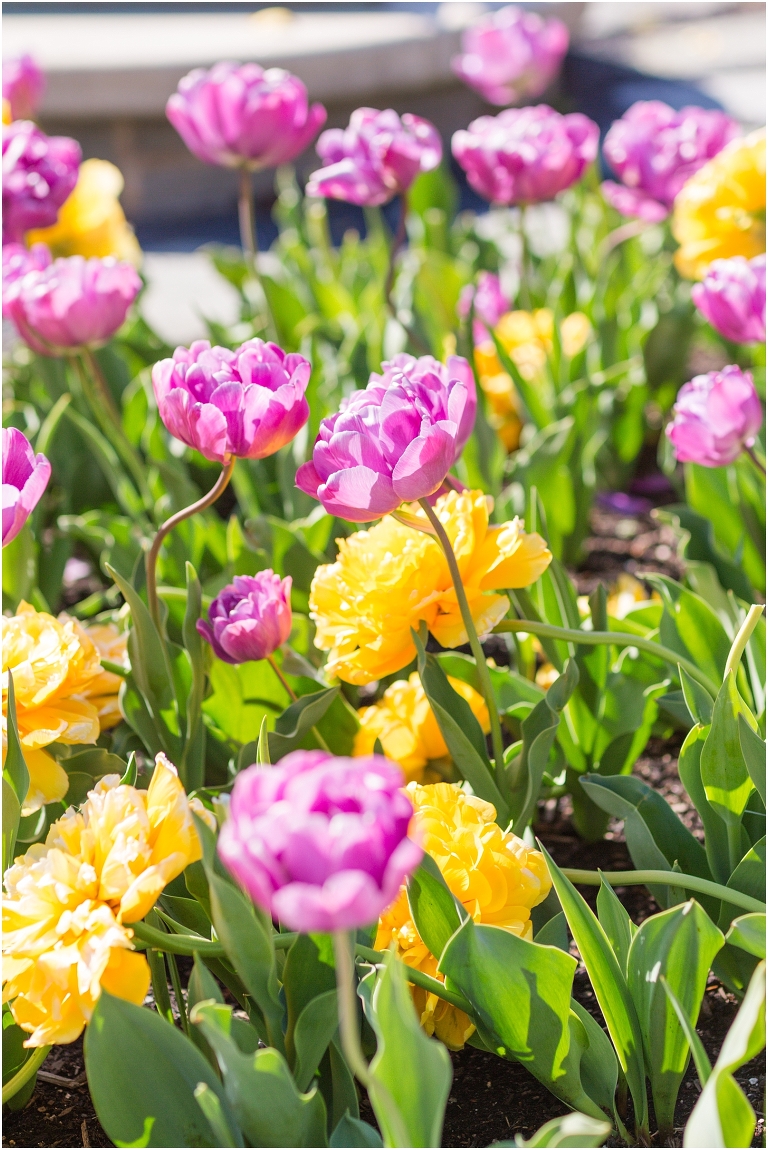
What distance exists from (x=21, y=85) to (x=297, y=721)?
168 centimetres

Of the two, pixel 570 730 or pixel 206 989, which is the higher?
pixel 206 989

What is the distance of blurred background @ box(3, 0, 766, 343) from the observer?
3936 millimetres

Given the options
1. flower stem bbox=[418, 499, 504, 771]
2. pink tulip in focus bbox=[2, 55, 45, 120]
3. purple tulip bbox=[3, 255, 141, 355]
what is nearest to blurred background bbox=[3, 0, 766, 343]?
pink tulip in focus bbox=[2, 55, 45, 120]

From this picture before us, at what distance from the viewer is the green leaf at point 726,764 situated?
86 cm

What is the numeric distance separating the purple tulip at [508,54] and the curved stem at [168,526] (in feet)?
6.08

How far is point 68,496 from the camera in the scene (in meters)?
1.80

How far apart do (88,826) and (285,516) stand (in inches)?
36.1

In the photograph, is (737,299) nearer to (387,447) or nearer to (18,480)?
(387,447)

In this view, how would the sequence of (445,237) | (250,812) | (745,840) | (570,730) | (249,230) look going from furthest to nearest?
(445,237), (249,230), (570,730), (745,840), (250,812)

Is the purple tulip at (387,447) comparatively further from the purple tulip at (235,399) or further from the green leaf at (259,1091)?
the green leaf at (259,1091)

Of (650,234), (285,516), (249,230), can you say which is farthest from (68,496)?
(650,234)

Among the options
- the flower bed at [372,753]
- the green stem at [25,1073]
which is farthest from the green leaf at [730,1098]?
the green stem at [25,1073]

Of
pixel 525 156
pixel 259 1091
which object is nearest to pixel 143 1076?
→ pixel 259 1091

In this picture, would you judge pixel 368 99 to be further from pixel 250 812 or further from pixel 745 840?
pixel 250 812
